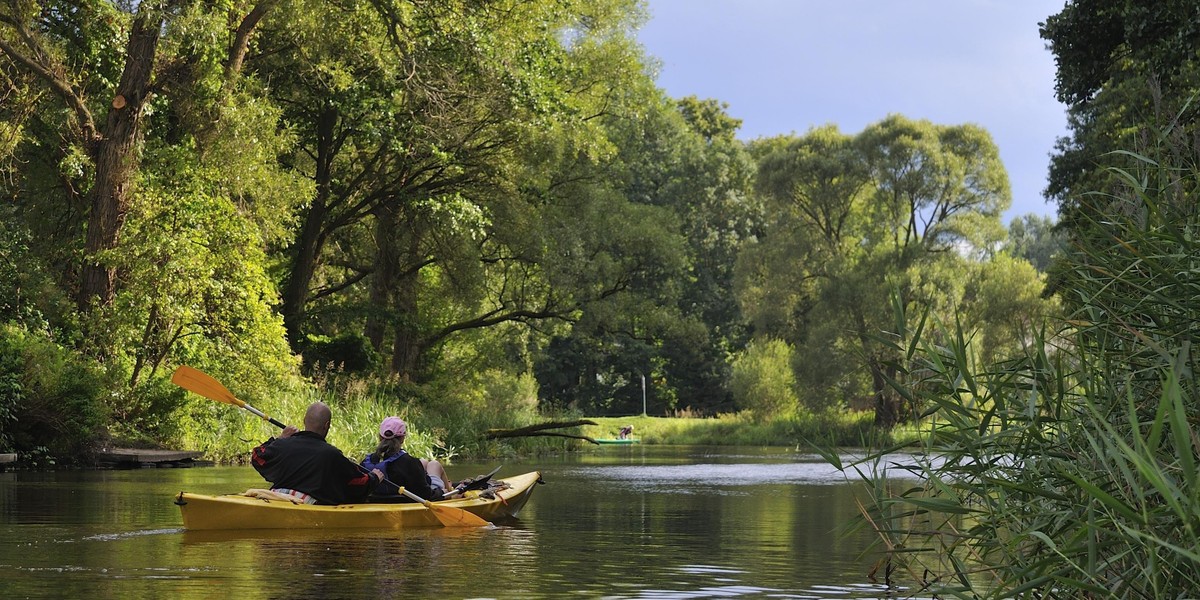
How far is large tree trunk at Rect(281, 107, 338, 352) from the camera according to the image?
2738 centimetres

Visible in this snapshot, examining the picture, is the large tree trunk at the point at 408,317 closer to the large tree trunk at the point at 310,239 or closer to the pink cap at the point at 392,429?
the large tree trunk at the point at 310,239

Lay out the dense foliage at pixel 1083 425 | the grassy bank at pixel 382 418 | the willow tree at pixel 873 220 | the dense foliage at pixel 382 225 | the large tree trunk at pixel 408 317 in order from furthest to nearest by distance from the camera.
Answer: the willow tree at pixel 873 220, the large tree trunk at pixel 408 317, the grassy bank at pixel 382 418, the dense foliage at pixel 382 225, the dense foliage at pixel 1083 425

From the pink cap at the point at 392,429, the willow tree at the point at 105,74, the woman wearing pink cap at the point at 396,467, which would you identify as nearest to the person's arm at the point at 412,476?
the woman wearing pink cap at the point at 396,467

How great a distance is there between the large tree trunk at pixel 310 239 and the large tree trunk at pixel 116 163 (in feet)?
20.5

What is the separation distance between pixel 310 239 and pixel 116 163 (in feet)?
23.4

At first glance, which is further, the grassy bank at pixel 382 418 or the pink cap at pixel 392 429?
the grassy bank at pixel 382 418

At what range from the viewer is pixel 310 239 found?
1097 inches

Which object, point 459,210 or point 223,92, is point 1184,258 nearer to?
point 223,92

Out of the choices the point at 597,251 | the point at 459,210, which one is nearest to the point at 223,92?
the point at 459,210

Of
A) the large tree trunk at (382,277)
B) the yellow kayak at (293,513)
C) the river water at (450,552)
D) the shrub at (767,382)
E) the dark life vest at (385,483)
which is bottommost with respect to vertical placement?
the river water at (450,552)

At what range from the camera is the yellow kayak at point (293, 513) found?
33.0ft

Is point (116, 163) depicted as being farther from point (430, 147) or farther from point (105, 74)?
point (430, 147)

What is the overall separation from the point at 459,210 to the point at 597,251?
8527 mm

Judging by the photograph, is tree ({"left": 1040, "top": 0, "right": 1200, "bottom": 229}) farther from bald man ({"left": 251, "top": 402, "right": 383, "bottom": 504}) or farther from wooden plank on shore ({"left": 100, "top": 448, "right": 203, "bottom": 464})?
wooden plank on shore ({"left": 100, "top": 448, "right": 203, "bottom": 464})
